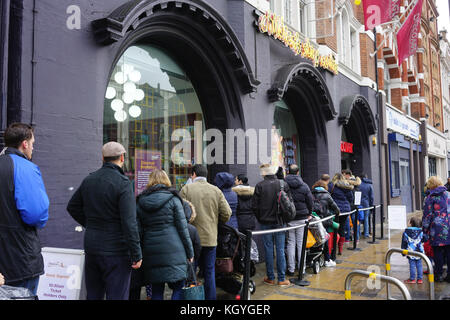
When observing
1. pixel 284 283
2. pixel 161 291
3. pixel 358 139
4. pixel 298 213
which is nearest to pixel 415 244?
pixel 298 213

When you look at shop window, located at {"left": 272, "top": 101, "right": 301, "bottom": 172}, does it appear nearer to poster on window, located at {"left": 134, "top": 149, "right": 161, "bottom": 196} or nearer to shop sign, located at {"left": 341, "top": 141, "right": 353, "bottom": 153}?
shop sign, located at {"left": 341, "top": 141, "right": 353, "bottom": 153}

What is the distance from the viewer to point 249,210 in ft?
21.7

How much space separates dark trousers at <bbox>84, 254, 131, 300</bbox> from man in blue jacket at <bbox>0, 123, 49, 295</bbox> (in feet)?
1.82

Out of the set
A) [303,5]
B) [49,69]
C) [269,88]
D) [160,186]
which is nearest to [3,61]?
[49,69]

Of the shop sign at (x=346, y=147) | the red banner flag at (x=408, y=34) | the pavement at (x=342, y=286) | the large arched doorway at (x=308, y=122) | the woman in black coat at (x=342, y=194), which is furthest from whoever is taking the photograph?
the shop sign at (x=346, y=147)

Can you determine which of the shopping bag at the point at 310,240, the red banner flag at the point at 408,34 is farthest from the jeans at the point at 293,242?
the red banner flag at the point at 408,34

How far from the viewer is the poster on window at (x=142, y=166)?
660 cm

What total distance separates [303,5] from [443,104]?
1013 inches

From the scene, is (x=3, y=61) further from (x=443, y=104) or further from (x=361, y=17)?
(x=443, y=104)

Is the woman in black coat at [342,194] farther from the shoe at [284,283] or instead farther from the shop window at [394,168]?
the shop window at [394,168]

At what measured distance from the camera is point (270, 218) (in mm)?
6305

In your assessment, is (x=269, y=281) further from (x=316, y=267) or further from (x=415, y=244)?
(x=415, y=244)

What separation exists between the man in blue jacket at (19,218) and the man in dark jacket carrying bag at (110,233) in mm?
536

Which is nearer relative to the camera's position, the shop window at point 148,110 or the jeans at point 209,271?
the jeans at point 209,271
